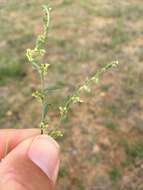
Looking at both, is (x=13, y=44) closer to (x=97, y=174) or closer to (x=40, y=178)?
(x=97, y=174)

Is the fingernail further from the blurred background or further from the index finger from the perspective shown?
the blurred background

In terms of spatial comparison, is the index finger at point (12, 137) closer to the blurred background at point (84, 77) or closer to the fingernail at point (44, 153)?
the fingernail at point (44, 153)

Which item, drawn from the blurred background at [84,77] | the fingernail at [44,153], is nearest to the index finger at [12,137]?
the fingernail at [44,153]

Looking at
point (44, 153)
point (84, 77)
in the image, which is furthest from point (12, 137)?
point (84, 77)

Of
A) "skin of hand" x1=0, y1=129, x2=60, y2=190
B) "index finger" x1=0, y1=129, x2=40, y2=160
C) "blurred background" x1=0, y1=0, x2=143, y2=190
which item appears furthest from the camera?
"blurred background" x1=0, y1=0, x2=143, y2=190

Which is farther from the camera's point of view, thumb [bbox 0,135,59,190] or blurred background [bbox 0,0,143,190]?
blurred background [bbox 0,0,143,190]

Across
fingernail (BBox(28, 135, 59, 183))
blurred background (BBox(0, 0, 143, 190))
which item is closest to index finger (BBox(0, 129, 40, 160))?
fingernail (BBox(28, 135, 59, 183))

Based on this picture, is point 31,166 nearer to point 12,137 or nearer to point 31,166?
point 31,166

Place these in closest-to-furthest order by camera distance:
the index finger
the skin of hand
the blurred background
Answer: the skin of hand → the index finger → the blurred background
